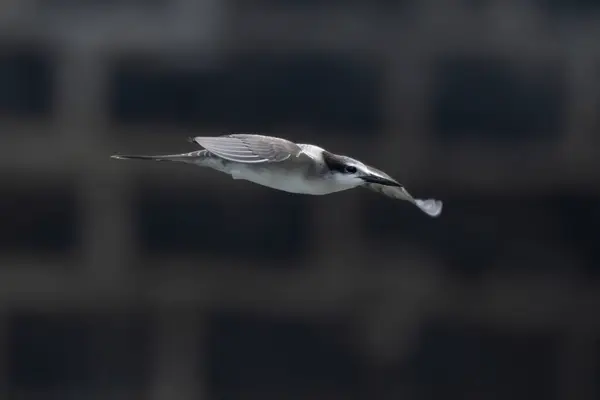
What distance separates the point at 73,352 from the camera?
307 cm

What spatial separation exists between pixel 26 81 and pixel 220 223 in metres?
0.55

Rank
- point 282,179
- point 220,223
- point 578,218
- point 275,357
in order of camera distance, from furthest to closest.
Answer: point 275,357, point 578,218, point 220,223, point 282,179

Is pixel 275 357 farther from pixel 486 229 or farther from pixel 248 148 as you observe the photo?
pixel 248 148

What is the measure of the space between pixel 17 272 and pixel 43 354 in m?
0.30

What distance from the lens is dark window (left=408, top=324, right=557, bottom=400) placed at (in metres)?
3.10

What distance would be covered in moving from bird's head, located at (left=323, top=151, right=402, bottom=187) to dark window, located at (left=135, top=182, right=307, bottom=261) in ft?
7.42

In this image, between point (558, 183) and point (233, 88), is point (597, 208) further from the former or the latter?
point (233, 88)

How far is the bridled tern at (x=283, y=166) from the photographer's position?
0.52 meters

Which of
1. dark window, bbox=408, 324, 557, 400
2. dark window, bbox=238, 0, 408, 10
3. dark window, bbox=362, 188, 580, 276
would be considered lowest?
dark window, bbox=408, 324, 557, 400

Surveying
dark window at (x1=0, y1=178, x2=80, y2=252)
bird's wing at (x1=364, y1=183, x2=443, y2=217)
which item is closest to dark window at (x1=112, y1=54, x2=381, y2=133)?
dark window at (x1=0, y1=178, x2=80, y2=252)

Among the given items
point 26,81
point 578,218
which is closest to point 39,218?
point 26,81

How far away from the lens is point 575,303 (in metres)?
3.12

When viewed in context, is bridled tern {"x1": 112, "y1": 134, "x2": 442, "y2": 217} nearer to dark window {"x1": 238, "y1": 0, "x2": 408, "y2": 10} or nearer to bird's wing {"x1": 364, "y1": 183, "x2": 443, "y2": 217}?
bird's wing {"x1": 364, "y1": 183, "x2": 443, "y2": 217}

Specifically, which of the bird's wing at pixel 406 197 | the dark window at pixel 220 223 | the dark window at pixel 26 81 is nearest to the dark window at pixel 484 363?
the dark window at pixel 220 223
